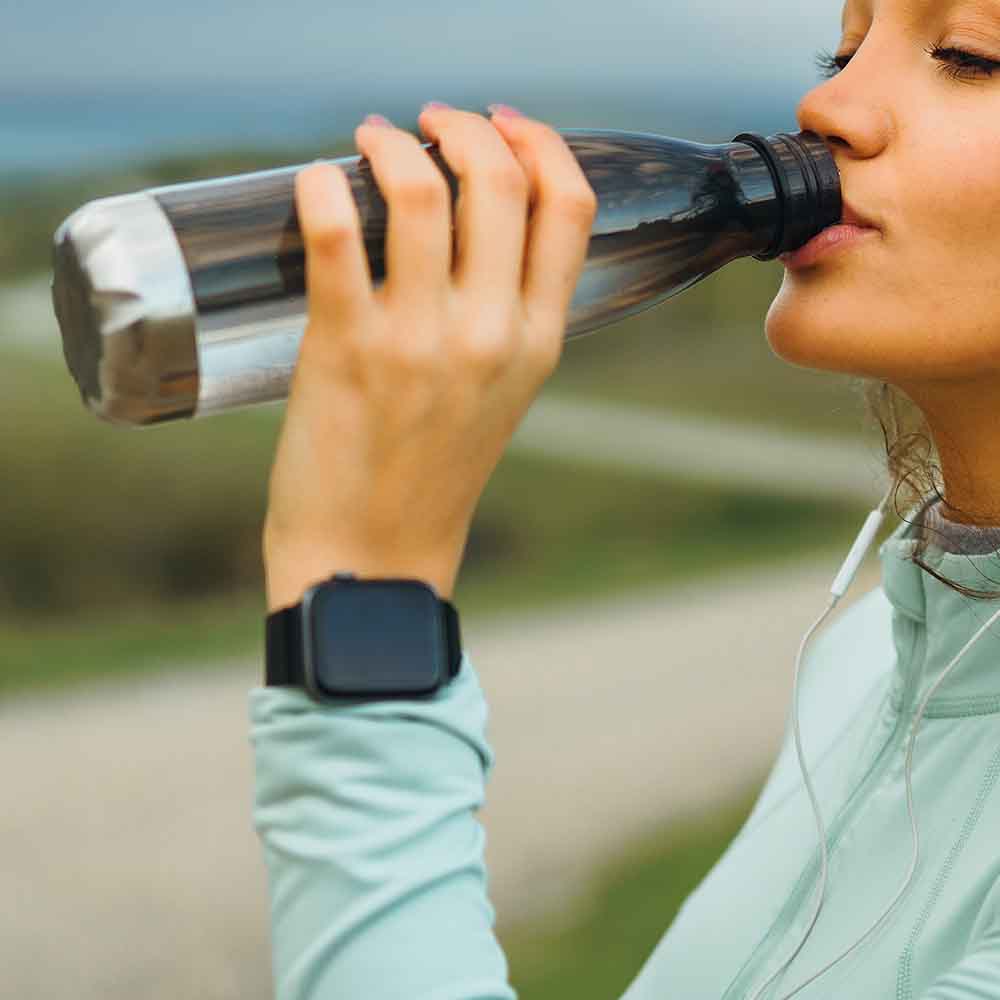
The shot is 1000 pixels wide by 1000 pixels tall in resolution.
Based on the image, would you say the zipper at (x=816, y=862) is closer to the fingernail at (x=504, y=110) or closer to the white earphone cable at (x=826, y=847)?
the white earphone cable at (x=826, y=847)

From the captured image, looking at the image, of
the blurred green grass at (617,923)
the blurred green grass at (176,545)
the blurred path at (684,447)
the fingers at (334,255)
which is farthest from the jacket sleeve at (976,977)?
the blurred path at (684,447)

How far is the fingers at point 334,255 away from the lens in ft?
2.01

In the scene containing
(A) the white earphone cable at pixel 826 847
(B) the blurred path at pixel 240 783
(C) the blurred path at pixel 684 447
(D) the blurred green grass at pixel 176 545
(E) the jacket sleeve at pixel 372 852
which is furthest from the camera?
(C) the blurred path at pixel 684 447

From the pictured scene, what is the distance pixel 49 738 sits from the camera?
346 centimetres

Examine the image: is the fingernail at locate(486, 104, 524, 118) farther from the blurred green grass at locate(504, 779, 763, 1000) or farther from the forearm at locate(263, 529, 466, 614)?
the blurred green grass at locate(504, 779, 763, 1000)

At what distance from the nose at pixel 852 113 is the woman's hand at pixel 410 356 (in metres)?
0.24

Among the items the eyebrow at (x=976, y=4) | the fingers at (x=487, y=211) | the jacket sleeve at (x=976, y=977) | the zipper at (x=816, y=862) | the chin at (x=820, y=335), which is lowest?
the zipper at (x=816, y=862)

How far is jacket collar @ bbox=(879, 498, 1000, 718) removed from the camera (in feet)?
2.89

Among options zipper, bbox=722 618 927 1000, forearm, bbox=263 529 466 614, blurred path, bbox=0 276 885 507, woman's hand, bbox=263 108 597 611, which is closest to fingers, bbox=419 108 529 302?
woman's hand, bbox=263 108 597 611

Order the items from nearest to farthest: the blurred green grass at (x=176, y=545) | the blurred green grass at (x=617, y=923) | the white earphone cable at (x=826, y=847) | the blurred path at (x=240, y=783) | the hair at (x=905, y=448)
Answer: the white earphone cable at (x=826, y=847)
the hair at (x=905, y=448)
the blurred green grass at (x=617, y=923)
the blurred path at (x=240, y=783)
the blurred green grass at (x=176, y=545)

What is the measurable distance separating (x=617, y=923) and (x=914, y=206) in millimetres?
2054

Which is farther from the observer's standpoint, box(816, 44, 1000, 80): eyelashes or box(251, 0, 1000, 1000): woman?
box(816, 44, 1000, 80): eyelashes

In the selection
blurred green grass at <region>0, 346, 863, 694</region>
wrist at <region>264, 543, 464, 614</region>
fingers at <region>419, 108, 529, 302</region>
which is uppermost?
fingers at <region>419, 108, 529, 302</region>

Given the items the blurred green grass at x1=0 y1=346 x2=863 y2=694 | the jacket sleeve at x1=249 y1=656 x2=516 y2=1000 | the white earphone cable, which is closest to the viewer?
the jacket sleeve at x1=249 y1=656 x2=516 y2=1000
